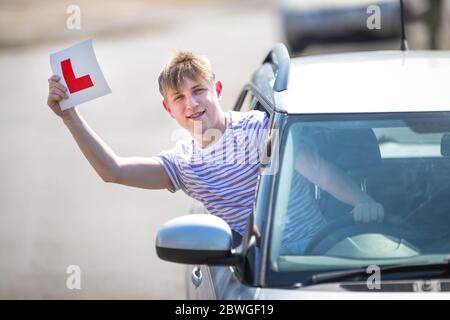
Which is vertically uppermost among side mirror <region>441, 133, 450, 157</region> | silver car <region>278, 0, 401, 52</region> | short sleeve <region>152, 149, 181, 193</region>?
side mirror <region>441, 133, 450, 157</region>

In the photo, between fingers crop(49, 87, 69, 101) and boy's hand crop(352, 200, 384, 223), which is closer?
boy's hand crop(352, 200, 384, 223)

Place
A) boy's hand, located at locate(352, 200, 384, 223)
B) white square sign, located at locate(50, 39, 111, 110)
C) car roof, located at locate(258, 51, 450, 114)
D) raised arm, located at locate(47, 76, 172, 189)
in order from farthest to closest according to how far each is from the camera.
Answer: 1. raised arm, located at locate(47, 76, 172, 189)
2. white square sign, located at locate(50, 39, 111, 110)
3. car roof, located at locate(258, 51, 450, 114)
4. boy's hand, located at locate(352, 200, 384, 223)

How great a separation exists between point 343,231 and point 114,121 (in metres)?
11.3

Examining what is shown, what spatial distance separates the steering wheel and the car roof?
0.47 m

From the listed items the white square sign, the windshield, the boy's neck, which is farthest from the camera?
the boy's neck

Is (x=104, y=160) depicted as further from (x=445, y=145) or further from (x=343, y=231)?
(x=445, y=145)

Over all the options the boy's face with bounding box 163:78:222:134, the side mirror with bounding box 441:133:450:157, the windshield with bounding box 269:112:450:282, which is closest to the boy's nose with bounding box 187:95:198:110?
the boy's face with bounding box 163:78:222:134

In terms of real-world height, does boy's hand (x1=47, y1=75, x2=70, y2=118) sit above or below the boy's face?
above

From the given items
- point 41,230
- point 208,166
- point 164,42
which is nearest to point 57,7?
point 164,42

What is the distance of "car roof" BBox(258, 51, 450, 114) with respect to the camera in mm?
3963

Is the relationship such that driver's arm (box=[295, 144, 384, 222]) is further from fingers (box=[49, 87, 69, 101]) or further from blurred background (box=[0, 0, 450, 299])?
blurred background (box=[0, 0, 450, 299])

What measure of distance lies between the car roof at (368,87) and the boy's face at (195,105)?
0.29 metres

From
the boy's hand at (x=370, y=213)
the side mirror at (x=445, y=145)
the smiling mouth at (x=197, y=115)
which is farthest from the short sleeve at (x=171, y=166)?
the side mirror at (x=445, y=145)

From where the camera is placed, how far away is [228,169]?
4258 mm
